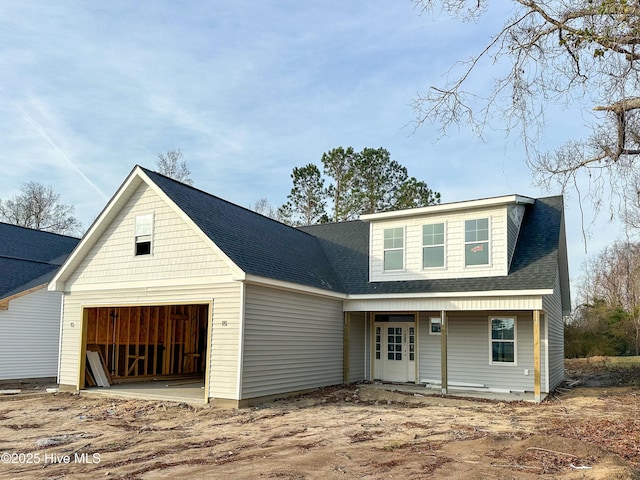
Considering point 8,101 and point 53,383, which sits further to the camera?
point 53,383

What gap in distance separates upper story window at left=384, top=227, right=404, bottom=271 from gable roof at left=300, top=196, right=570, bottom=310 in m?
0.61

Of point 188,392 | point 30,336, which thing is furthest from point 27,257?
point 188,392

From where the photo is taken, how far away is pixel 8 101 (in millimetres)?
16422

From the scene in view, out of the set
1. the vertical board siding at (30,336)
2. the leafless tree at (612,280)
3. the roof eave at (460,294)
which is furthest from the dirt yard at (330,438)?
the leafless tree at (612,280)

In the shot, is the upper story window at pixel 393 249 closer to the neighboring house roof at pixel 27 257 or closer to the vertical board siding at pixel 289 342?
the vertical board siding at pixel 289 342

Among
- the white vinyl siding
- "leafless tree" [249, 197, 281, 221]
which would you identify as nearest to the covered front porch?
the white vinyl siding

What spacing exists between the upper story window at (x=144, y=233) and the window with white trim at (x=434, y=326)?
8.52 metres

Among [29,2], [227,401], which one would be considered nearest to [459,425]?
[227,401]

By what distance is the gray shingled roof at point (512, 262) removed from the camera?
1357cm

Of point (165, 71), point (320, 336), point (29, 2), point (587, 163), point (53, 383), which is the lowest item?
point (53, 383)

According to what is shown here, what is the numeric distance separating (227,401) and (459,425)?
510 centimetres

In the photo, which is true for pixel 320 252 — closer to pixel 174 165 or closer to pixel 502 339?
pixel 502 339

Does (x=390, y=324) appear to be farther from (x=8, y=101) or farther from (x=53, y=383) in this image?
(x=8, y=101)

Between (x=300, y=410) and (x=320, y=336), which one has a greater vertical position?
(x=320, y=336)
